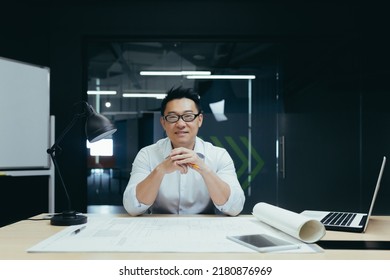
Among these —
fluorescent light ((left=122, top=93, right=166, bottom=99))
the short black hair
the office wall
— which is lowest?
the short black hair

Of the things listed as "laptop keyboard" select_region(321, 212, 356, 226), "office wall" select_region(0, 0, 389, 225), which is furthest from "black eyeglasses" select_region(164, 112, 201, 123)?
"office wall" select_region(0, 0, 389, 225)

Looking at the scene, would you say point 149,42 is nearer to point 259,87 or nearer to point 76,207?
point 259,87

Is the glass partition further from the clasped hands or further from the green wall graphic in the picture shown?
the clasped hands

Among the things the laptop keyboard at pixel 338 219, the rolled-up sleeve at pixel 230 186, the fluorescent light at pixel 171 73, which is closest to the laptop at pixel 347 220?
the laptop keyboard at pixel 338 219

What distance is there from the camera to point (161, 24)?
394 cm

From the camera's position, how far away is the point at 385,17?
13.0 feet

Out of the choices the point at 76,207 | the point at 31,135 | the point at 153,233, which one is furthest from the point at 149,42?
the point at 153,233

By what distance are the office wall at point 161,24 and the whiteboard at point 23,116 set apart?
0.44 meters

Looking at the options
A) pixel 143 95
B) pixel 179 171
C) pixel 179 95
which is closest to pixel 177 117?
pixel 179 95

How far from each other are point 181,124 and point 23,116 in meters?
1.91

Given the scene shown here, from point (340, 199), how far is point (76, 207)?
9.59 ft

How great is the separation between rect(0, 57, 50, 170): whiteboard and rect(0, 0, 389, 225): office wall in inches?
17.4

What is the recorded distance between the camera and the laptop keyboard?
58.9 inches

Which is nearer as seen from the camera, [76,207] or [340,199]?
[76,207]
